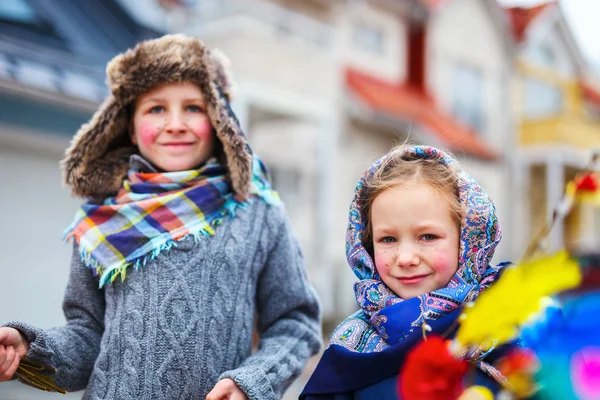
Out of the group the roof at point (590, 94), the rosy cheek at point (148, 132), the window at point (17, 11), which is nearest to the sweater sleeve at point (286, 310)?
the rosy cheek at point (148, 132)

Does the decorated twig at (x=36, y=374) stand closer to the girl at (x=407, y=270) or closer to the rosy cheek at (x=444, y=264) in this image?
the girl at (x=407, y=270)

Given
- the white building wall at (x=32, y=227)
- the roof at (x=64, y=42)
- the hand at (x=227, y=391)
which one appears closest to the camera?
the hand at (x=227, y=391)

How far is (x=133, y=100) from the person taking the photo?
2354 mm

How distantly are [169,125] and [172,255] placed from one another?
0.42 meters

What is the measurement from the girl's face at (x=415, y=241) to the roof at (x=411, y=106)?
9987 mm

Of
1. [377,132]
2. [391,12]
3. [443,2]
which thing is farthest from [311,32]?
[443,2]

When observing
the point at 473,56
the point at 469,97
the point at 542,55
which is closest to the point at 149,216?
the point at 469,97

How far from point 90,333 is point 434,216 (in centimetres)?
116

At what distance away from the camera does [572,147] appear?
17672 millimetres

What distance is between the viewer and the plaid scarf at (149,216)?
2.17m

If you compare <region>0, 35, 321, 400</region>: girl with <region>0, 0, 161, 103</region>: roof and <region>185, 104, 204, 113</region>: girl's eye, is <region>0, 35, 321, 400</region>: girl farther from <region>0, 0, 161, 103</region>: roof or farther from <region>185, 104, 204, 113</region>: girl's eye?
<region>0, 0, 161, 103</region>: roof

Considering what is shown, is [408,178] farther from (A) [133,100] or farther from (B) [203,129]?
(A) [133,100]

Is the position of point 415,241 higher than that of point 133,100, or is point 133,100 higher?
point 133,100

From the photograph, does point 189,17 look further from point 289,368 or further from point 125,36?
point 289,368
